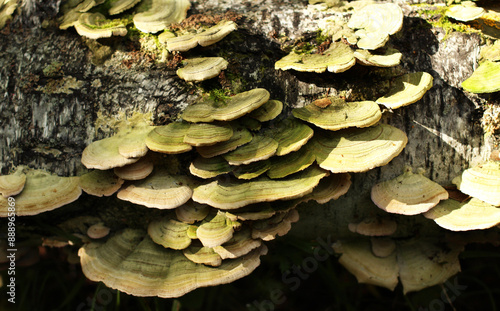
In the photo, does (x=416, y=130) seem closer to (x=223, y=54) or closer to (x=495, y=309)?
(x=223, y=54)

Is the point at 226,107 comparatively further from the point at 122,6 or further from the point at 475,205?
the point at 475,205

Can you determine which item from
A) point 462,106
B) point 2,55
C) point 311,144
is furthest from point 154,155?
point 462,106

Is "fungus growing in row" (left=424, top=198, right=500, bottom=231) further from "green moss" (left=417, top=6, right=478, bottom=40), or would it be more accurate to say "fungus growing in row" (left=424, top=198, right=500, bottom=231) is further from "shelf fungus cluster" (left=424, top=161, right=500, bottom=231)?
"green moss" (left=417, top=6, right=478, bottom=40)

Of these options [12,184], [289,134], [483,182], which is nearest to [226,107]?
[289,134]

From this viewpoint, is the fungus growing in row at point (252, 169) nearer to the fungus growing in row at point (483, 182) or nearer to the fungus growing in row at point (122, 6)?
the fungus growing in row at point (483, 182)

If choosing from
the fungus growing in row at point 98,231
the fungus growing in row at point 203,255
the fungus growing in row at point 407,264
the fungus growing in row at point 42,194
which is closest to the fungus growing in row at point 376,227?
the fungus growing in row at point 407,264
